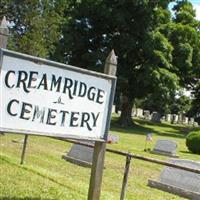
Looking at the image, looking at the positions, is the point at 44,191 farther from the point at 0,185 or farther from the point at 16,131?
the point at 16,131

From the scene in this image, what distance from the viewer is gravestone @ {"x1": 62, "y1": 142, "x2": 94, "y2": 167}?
14722 mm

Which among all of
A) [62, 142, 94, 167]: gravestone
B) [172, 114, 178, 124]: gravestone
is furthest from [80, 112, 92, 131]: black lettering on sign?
[172, 114, 178, 124]: gravestone

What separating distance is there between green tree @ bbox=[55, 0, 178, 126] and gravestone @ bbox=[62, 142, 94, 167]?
91.1ft

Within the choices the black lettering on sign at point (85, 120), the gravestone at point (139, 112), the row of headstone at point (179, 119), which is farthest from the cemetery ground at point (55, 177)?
the gravestone at point (139, 112)

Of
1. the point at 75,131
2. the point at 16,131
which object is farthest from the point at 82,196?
the point at 16,131

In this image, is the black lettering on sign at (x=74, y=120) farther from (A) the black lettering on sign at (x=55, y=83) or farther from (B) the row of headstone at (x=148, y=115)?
(B) the row of headstone at (x=148, y=115)

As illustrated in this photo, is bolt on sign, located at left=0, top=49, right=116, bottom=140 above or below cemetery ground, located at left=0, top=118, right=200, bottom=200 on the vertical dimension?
above

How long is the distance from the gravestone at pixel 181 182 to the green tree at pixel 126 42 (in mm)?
30727

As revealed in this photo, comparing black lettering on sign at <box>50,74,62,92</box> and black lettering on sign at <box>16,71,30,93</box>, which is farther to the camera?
black lettering on sign at <box>50,74,62,92</box>

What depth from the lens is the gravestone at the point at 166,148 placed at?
2248 cm

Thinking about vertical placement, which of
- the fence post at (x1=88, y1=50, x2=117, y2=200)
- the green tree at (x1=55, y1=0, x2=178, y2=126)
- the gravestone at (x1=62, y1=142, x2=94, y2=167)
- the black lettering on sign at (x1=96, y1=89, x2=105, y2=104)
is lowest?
the gravestone at (x1=62, y1=142, x2=94, y2=167)

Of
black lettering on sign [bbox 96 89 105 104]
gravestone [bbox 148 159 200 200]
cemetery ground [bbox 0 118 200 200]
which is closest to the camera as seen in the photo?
black lettering on sign [bbox 96 89 105 104]

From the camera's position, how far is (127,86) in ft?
150

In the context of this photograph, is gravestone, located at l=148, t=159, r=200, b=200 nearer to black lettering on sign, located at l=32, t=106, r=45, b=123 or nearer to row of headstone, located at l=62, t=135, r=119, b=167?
row of headstone, located at l=62, t=135, r=119, b=167
